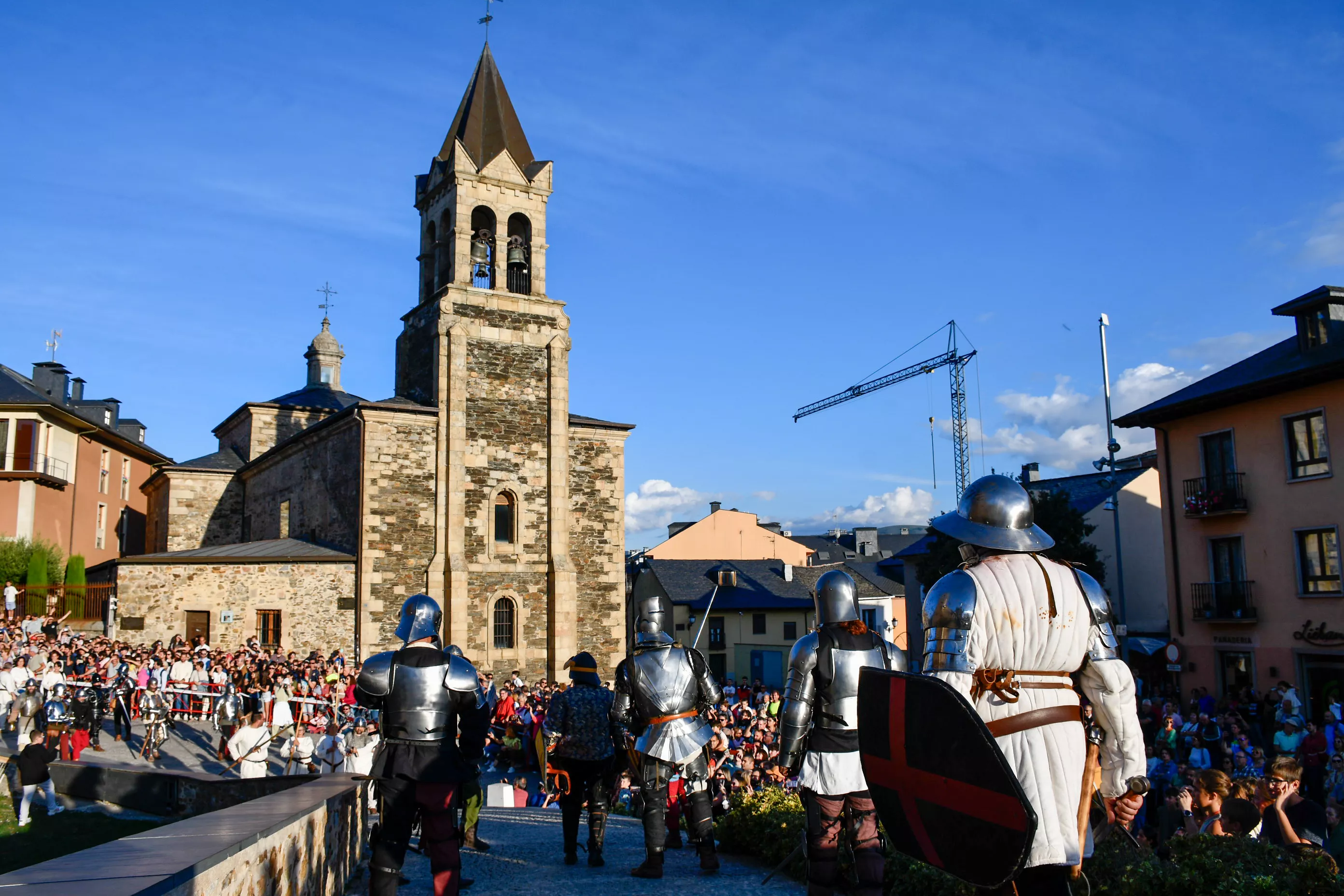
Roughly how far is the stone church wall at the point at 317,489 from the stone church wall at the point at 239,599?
160cm

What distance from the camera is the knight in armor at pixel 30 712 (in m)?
15.0

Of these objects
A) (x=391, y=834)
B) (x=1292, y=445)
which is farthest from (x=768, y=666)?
(x=391, y=834)

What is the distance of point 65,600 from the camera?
29.7 metres

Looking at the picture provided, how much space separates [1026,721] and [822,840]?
7.54 feet

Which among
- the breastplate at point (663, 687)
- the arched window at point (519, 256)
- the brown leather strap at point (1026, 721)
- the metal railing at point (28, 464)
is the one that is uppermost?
the arched window at point (519, 256)

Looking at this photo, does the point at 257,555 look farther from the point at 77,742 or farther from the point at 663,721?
the point at 663,721

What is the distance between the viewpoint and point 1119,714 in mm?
4094

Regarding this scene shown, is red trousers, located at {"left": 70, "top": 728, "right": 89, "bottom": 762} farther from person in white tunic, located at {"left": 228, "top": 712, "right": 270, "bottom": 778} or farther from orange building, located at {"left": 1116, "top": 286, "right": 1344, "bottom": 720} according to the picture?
orange building, located at {"left": 1116, "top": 286, "right": 1344, "bottom": 720}

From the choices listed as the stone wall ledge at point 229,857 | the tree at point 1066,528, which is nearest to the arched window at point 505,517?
the tree at point 1066,528

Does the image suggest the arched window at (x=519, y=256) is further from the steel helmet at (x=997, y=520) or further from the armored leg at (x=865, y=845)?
the steel helmet at (x=997, y=520)

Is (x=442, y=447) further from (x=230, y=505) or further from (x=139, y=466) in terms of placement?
(x=139, y=466)

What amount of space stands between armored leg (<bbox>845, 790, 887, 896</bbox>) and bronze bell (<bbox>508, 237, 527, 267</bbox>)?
26893 millimetres

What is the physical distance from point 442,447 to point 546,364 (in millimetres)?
4212

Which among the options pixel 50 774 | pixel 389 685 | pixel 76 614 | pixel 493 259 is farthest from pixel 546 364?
pixel 389 685
